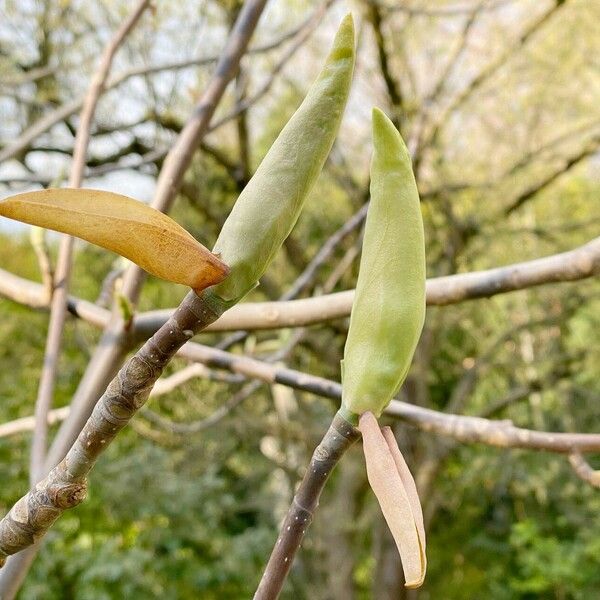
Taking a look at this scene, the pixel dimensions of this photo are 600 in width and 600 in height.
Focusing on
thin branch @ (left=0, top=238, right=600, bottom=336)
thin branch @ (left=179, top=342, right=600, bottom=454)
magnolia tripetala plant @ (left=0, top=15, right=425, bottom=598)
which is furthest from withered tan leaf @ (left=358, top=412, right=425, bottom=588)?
thin branch @ (left=179, top=342, right=600, bottom=454)

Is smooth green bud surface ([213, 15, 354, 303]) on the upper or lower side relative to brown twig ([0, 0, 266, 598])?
lower

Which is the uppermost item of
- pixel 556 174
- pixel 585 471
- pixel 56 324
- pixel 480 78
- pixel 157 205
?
pixel 480 78

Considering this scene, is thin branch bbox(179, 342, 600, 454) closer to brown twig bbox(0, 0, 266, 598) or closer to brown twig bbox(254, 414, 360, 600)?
brown twig bbox(0, 0, 266, 598)

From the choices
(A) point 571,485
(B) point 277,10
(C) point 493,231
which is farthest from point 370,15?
(A) point 571,485

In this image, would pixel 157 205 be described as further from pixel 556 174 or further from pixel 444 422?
pixel 556 174

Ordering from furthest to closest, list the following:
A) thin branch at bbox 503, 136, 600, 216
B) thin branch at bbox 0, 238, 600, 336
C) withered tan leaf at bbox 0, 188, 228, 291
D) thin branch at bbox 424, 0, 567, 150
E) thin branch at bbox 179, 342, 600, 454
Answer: thin branch at bbox 503, 136, 600, 216
thin branch at bbox 424, 0, 567, 150
thin branch at bbox 179, 342, 600, 454
thin branch at bbox 0, 238, 600, 336
withered tan leaf at bbox 0, 188, 228, 291

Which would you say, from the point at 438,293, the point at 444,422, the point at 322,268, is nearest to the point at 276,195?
the point at 438,293

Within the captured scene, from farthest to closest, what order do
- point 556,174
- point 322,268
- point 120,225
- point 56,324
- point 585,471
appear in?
point 556,174
point 322,268
point 56,324
point 585,471
point 120,225
